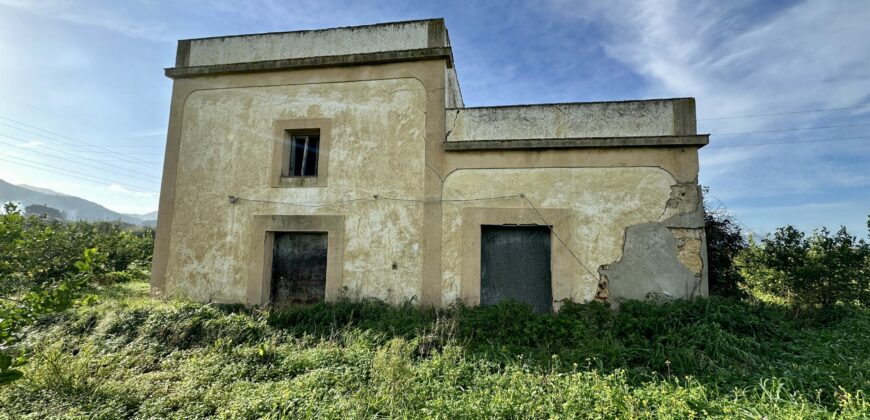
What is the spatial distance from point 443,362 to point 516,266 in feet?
8.91

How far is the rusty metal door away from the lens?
672 cm

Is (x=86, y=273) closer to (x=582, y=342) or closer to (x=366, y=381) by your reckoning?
(x=366, y=381)

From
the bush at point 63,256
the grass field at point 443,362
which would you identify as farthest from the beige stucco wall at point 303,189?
the bush at point 63,256

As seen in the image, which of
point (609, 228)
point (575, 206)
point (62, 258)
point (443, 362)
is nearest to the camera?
point (443, 362)

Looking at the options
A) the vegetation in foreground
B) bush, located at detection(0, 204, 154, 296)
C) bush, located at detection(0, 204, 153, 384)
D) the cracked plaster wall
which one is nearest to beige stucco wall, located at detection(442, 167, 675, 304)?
the cracked plaster wall

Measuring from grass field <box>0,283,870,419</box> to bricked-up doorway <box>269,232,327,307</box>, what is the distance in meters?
0.73

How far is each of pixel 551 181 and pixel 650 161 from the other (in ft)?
5.28

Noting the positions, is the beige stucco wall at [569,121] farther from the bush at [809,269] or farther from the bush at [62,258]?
the bush at [62,258]

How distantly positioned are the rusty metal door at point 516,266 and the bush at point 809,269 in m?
3.74

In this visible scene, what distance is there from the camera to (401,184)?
710 cm

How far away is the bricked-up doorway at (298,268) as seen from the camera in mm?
7262

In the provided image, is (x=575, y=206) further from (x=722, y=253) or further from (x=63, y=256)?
(x=63, y=256)

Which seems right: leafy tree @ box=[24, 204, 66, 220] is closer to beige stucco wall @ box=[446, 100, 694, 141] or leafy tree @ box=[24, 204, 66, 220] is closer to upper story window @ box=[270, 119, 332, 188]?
upper story window @ box=[270, 119, 332, 188]

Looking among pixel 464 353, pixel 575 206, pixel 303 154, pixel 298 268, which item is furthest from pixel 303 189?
pixel 575 206
